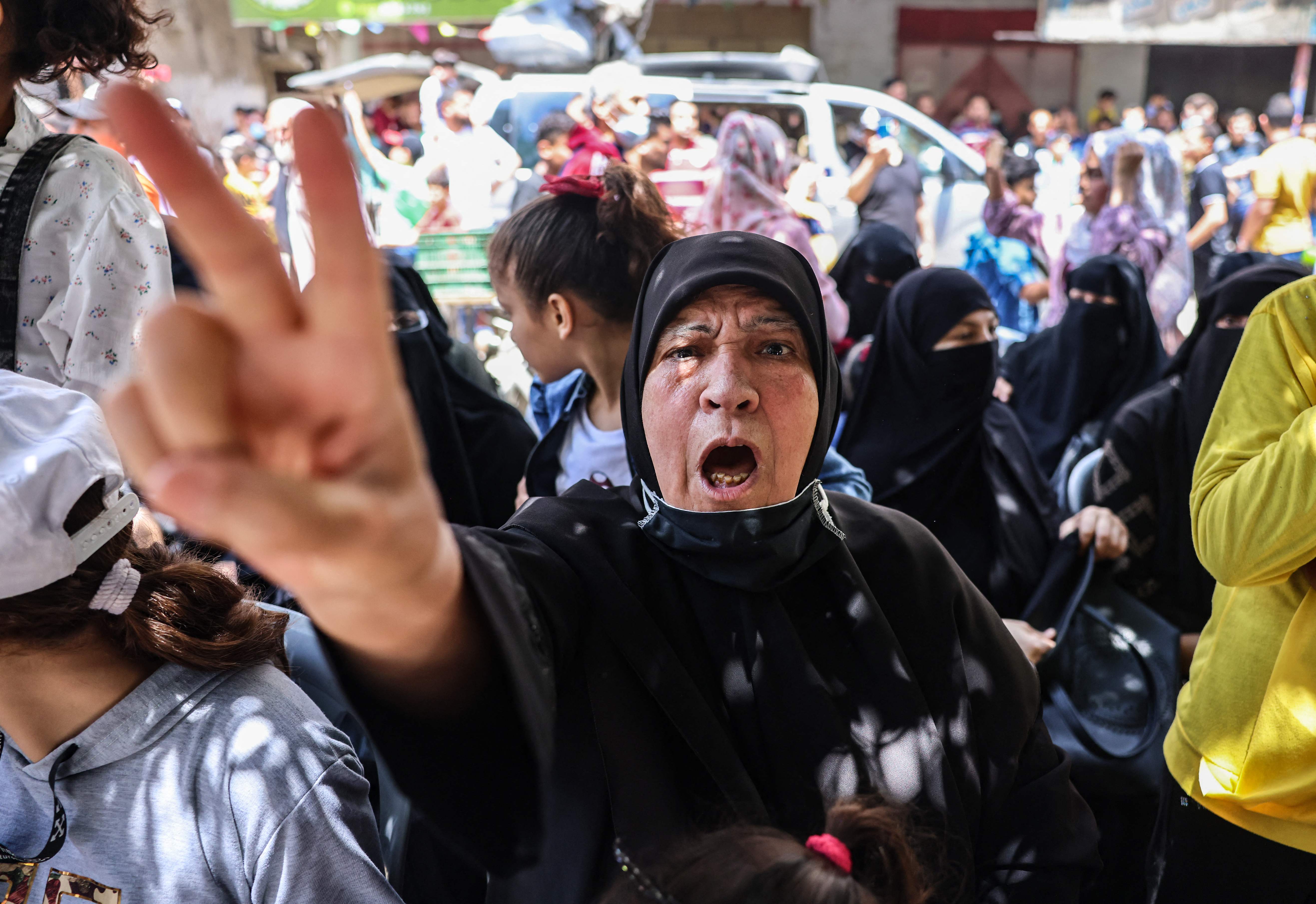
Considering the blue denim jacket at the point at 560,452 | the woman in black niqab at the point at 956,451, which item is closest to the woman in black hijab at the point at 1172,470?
the woman in black niqab at the point at 956,451

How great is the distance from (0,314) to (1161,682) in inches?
103

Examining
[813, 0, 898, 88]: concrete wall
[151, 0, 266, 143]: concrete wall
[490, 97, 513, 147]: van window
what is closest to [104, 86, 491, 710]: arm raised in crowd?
[490, 97, 513, 147]: van window

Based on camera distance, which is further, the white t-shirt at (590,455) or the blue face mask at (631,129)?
the blue face mask at (631,129)

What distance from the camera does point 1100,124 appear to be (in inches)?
603

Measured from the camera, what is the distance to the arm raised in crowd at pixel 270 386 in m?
0.64

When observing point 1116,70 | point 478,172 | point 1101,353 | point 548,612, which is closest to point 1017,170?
point 478,172

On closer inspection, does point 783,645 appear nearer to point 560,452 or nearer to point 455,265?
point 560,452

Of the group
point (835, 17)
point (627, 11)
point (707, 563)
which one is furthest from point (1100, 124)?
point (707, 563)

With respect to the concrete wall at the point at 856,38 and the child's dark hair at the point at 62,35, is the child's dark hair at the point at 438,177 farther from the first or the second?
the concrete wall at the point at 856,38

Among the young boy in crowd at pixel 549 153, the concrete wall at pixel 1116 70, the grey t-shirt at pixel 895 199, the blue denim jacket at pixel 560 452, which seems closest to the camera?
the blue denim jacket at pixel 560 452

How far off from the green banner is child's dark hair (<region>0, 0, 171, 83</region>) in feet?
35.9

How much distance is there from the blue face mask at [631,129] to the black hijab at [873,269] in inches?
111

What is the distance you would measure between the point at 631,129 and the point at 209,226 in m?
7.75

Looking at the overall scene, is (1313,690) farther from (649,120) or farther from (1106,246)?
(649,120)
